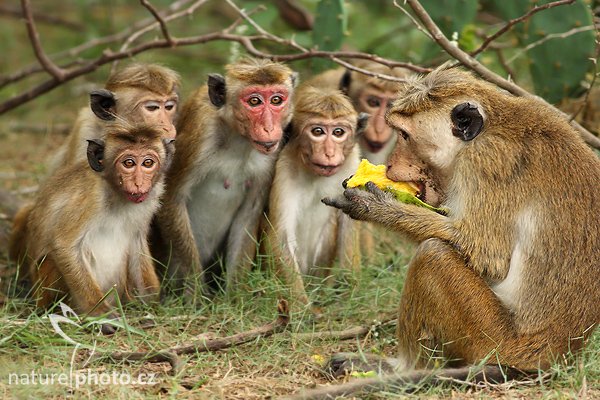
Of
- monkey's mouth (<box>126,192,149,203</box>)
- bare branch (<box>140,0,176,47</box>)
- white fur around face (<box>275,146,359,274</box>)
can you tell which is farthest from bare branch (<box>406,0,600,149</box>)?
monkey's mouth (<box>126,192,149,203</box>)

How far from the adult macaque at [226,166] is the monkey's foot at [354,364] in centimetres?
175

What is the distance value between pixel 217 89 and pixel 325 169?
3.63ft

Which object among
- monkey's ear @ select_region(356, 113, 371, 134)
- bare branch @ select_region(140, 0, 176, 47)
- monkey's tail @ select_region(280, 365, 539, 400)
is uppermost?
bare branch @ select_region(140, 0, 176, 47)

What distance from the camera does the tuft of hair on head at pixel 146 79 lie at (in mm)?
8062

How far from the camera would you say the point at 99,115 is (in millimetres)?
8047

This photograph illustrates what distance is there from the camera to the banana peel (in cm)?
642

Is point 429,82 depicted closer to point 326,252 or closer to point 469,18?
point 326,252

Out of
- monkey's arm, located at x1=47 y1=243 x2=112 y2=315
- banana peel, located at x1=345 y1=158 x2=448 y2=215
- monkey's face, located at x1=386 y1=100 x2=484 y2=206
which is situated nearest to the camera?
monkey's face, located at x1=386 y1=100 x2=484 y2=206

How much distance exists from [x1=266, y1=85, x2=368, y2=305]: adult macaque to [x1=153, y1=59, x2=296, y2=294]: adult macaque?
0.21 meters

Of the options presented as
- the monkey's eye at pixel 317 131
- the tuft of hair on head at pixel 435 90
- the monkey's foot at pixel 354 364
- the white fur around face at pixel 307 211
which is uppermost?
the tuft of hair on head at pixel 435 90

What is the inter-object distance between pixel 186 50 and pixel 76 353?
8790mm

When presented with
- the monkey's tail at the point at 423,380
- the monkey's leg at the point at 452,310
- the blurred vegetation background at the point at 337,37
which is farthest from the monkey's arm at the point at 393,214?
the blurred vegetation background at the point at 337,37

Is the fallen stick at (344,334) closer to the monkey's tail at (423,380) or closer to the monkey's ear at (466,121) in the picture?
the monkey's tail at (423,380)

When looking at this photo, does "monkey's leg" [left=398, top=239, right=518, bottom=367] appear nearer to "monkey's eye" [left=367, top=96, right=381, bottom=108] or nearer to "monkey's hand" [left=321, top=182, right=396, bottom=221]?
"monkey's hand" [left=321, top=182, right=396, bottom=221]
